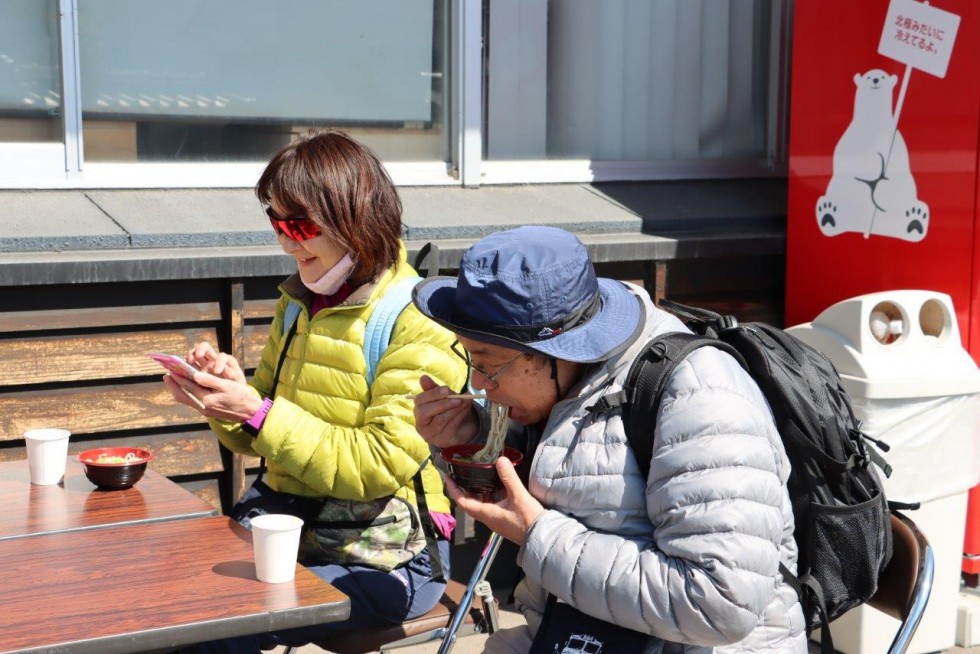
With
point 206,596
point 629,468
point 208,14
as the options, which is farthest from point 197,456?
point 629,468

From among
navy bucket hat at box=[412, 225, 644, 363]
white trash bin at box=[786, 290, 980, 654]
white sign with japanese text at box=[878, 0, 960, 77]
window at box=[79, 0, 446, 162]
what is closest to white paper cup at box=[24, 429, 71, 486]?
navy bucket hat at box=[412, 225, 644, 363]

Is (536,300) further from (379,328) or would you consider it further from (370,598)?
(370,598)

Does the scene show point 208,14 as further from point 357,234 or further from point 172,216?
point 357,234

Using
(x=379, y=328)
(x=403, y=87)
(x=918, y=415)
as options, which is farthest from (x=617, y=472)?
(x=403, y=87)

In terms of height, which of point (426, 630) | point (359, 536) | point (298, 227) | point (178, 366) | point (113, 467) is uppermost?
point (298, 227)

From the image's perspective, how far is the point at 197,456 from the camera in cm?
399

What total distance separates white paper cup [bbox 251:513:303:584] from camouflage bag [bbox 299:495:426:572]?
67 cm

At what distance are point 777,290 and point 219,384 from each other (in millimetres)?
Answer: 3027

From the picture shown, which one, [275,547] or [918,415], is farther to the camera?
[918,415]

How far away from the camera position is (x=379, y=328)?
2.89 m

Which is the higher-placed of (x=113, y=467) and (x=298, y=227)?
(x=298, y=227)

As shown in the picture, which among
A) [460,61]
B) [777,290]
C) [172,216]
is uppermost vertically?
[460,61]

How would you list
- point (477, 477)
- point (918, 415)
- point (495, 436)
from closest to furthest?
point (477, 477) → point (495, 436) → point (918, 415)

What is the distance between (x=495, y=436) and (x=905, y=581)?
86 centimetres
